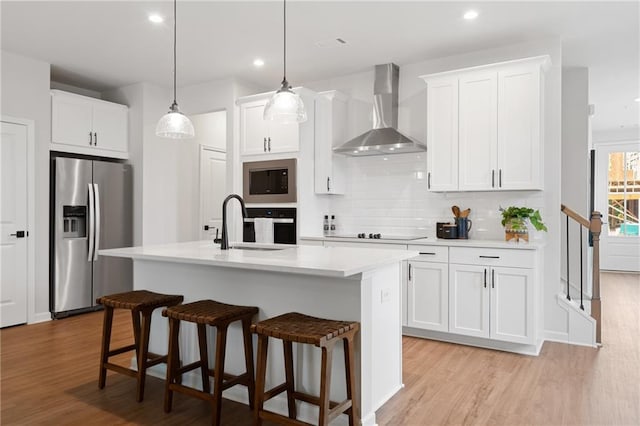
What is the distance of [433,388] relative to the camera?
3.04 meters

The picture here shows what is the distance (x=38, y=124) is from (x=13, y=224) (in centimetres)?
108

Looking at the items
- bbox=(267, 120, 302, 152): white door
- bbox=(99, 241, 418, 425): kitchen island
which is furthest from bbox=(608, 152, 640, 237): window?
bbox=(99, 241, 418, 425): kitchen island

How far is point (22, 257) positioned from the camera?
4.68 metres

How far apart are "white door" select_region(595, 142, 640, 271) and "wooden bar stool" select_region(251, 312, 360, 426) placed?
8472mm

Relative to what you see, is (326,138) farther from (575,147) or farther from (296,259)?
(575,147)

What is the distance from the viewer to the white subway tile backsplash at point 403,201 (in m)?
4.44

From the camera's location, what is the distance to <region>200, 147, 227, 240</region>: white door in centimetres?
662

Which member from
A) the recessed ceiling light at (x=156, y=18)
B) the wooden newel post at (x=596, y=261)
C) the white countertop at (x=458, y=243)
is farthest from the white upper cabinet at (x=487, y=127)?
the recessed ceiling light at (x=156, y=18)

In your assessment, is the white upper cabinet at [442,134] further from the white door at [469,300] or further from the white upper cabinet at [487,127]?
the white door at [469,300]

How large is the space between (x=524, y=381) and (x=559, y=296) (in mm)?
1281

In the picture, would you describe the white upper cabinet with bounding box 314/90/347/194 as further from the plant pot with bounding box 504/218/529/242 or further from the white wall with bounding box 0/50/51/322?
the white wall with bounding box 0/50/51/322

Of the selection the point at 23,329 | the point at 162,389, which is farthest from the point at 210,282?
the point at 23,329

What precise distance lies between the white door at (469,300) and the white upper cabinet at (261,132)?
6.90 feet

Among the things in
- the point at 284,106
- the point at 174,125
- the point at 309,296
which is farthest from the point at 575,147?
the point at 174,125
